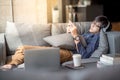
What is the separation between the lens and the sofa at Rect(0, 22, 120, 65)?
2.87 meters

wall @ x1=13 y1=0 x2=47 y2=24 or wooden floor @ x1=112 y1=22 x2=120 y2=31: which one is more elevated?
wall @ x1=13 y1=0 x2=47 y2=24

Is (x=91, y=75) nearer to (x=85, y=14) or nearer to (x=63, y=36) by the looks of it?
(x=63, y=36)

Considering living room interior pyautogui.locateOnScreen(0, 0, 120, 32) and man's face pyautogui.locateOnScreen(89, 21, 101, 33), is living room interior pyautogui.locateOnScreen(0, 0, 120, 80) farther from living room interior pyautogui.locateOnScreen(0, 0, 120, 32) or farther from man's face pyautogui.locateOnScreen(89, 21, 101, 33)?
man's face pyautogui.locateOnScreen(89, 21, 101, 33)

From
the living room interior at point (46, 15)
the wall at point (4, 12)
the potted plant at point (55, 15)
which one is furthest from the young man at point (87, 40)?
the wall at point (4, 12)

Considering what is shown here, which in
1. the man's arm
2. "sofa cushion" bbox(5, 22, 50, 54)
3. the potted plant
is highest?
the potted plant

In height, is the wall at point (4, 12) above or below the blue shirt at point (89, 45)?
above

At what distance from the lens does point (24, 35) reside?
3047 millimetres

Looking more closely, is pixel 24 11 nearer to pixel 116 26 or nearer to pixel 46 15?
pixel 46 15

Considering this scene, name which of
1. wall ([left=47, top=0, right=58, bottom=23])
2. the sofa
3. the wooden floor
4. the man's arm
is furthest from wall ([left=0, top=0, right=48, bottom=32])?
the wooden floor

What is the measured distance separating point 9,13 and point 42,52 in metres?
2.10

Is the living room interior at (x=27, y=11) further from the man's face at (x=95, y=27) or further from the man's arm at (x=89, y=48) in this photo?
the man's arm at (x=89, y=48)

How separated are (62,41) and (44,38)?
284mm

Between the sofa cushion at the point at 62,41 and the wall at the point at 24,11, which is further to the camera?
the wall at the point at 24,11

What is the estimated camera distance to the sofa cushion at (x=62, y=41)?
9.42ft
